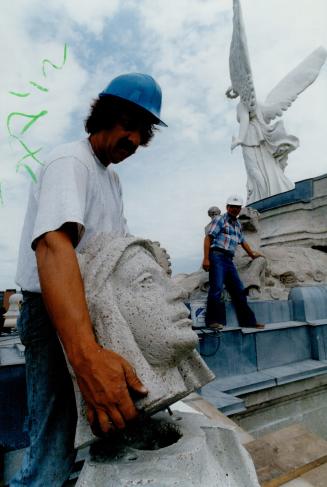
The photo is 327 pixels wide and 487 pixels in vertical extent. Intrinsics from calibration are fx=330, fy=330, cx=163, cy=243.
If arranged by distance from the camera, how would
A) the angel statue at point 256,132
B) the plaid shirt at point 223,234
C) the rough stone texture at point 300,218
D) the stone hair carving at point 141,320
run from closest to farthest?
the stone hair carving at point 141,320 → the plaid shirt at point 223,234 → the rough stone texture at point 300,218 → the angel statue at point 256,132

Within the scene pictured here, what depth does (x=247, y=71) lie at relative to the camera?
452 inches

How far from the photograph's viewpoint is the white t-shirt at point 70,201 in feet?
3.50

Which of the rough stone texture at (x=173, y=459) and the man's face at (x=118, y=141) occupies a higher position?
the man's face at (x=118, y=141)

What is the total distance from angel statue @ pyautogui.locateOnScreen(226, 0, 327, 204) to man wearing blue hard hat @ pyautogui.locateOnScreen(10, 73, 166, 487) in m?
10.9

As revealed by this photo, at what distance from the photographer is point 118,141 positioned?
4.36 feet

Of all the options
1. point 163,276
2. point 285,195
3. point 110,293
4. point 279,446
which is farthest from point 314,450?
point 285,195

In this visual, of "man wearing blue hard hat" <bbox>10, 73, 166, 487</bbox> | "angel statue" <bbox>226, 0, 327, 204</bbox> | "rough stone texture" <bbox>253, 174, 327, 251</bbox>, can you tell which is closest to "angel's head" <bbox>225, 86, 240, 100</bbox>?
"angel statue" <bbox>226, 0, 327, 204</bbox>

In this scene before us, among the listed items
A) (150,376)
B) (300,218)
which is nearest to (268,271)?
(300,218)

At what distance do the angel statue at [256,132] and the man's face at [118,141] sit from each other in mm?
10932

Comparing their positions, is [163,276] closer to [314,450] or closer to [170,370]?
[170,370]

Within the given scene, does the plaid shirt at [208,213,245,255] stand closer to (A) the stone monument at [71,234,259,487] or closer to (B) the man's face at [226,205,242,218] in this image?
(B) the man's face at [226,205,242,218]

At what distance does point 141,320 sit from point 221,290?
353 cm

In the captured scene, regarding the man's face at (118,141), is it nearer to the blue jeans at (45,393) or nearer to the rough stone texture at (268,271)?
the blue jeans at (45,393)

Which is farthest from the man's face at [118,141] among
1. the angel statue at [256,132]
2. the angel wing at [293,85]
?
the angel wing at [293,85]
